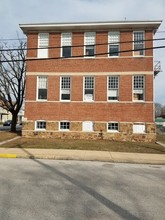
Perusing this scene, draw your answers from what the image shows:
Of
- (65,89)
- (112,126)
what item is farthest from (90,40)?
(112,126)

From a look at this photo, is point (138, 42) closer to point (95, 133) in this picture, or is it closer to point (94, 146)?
point (95, 133)

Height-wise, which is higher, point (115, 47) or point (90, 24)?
point (90, 24)

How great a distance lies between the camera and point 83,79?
2362 cm

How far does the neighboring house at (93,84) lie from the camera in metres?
22.9

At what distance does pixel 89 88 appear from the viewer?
930 inches

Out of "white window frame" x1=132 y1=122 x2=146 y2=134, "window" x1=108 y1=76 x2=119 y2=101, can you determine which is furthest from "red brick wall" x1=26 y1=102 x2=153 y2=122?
"window" x1=108 y1=76 x2=119 y2=101

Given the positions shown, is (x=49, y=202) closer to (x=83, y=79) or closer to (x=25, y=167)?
(x=25, y=167)

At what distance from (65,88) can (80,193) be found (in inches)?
694

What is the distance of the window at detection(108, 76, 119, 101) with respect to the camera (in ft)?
76.5

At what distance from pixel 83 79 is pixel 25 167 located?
14325mm

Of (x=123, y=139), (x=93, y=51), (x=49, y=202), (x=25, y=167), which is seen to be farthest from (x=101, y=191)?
(x=93, y=51)

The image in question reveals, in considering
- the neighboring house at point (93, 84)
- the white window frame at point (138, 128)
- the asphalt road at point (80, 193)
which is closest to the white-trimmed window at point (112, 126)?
the neighboring house at point (93, 84)

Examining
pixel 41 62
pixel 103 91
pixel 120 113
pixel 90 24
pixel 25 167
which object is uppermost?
pixel 90 24

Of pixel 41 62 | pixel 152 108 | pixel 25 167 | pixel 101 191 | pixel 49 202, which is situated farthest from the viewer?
pixel 41 62
